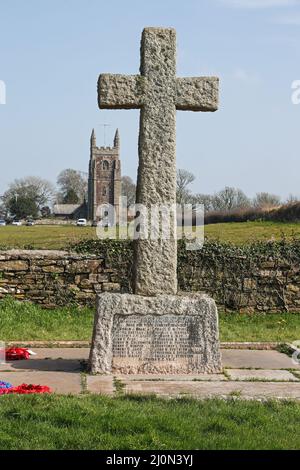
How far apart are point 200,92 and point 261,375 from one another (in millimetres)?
2891

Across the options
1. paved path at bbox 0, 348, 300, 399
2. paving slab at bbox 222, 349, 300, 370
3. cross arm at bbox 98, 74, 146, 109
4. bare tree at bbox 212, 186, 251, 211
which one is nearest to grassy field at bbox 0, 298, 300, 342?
paving slab at bbox 222, 349, 300, 370

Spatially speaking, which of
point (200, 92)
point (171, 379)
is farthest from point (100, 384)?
point (200, 92)

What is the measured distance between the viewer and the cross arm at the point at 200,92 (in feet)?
26.3

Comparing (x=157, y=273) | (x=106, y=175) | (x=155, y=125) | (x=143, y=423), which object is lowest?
(x=143, y=423)

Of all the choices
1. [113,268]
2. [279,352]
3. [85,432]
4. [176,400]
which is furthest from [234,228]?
[85,432]

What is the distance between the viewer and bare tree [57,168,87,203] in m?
78.4

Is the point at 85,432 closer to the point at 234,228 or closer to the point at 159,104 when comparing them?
the point at 159,104

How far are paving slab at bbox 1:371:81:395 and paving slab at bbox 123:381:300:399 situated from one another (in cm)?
47

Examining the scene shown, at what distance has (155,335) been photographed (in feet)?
25.8

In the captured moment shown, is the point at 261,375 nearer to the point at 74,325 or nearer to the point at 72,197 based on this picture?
the point at 74,325

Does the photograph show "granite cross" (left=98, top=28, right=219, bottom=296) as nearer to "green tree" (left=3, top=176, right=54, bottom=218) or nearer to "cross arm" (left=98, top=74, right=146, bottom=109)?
"cross arm" (left=98, top=74, right=146, bottom=109)

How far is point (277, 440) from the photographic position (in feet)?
17.2

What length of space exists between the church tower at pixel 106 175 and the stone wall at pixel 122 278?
116 feet
